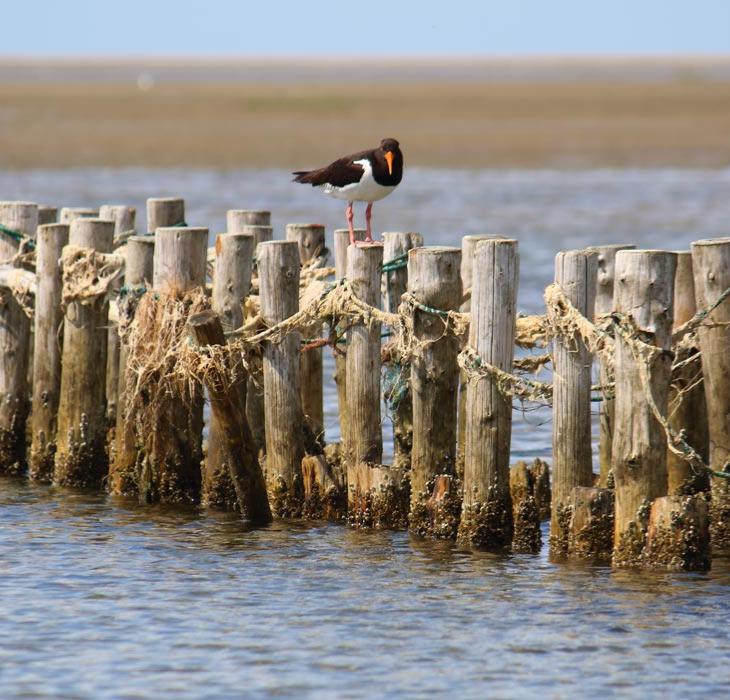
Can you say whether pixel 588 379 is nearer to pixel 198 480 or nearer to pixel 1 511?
pixel 198 480

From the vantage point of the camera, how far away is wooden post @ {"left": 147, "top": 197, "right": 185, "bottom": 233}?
1262 cm

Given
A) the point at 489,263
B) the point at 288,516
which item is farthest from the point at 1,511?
the point at 489,263

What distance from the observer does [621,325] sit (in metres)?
9.05

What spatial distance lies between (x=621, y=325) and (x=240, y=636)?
9.52ft

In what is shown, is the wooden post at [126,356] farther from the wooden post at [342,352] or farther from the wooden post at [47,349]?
the wooden post at [342,352]

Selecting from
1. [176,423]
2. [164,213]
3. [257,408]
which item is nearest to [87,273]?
[164,213]

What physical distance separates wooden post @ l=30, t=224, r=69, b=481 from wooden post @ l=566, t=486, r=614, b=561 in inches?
187

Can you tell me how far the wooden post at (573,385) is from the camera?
9.40 m

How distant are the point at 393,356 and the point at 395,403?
13.2 inches

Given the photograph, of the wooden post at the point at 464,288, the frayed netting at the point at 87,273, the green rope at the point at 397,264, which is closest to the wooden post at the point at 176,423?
the frayed netting at the point at 87,273

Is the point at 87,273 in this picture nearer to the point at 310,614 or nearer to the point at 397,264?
the point at 397,264

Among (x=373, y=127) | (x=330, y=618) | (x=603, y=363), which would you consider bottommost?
(x=330, y=618)

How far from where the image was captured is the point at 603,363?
960 centimetres

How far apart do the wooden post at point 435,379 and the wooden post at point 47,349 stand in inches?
132
